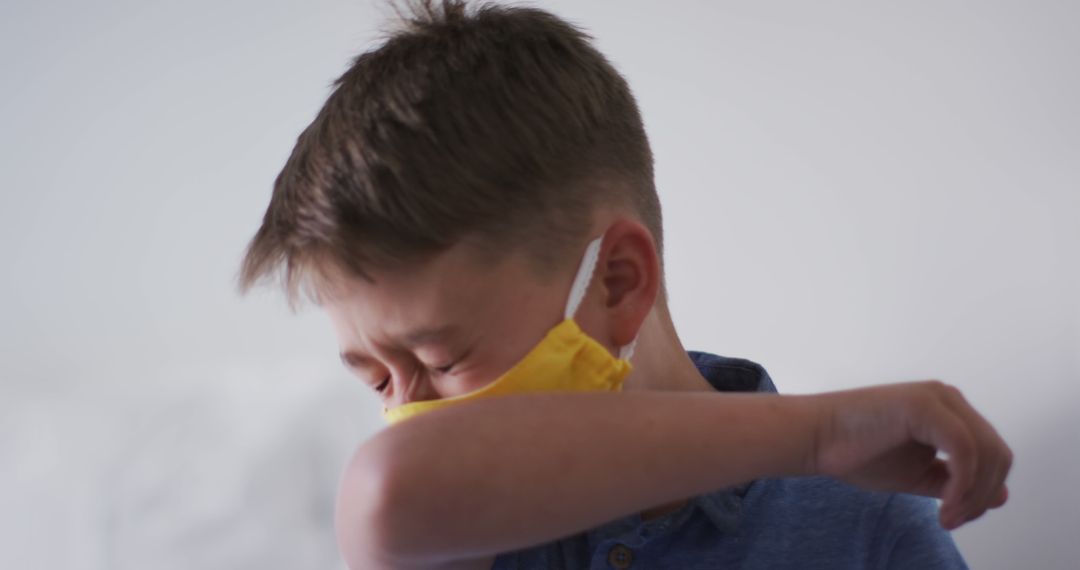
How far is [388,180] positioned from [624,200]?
0.25 metres

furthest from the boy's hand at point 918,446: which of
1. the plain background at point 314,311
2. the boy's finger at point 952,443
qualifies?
the plain background at point 314,311

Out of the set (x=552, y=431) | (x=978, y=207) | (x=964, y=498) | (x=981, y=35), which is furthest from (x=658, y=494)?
(x=981, y=35)

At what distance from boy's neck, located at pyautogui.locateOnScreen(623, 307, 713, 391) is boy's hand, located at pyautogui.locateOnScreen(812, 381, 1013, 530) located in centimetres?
31

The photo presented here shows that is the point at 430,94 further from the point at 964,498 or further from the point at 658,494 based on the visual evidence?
the point at 964,498

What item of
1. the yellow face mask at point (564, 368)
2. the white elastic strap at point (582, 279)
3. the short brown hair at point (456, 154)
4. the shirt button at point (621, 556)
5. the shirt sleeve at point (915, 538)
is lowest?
the shirt button at point (621, 556)

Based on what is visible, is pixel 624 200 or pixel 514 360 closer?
pixel 514 360

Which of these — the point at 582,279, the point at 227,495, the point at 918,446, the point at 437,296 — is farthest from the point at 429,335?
the point at 227,495

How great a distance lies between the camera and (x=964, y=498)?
724 mm

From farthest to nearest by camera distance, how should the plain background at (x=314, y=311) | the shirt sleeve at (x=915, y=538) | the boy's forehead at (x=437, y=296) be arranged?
the plain background at (x=314, y=311), the shirt sleeve at (x=915, y=538), the boy's forehead at (x=437, y=296)

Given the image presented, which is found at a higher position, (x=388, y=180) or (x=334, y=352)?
(x=388, y=180)

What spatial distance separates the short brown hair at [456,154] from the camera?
3.06ft

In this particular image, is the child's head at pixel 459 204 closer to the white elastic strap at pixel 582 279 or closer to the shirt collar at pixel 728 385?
the white elastic strap at pixel 582 279

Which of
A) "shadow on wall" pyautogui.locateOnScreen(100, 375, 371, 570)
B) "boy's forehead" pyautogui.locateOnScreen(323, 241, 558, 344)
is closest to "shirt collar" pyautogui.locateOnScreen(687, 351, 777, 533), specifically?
"boy's forehead" pyautogui.locateOnScreen(323, 241, 558, 344)

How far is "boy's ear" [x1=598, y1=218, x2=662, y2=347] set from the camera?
1018mm
